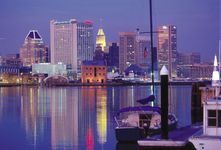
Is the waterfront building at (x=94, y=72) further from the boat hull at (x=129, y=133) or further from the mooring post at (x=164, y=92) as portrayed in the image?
the mooring post at (x=164, y=92)

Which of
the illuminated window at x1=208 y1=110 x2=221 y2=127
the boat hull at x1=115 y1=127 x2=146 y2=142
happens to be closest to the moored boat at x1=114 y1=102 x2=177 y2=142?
the boat hull at x1=115 y1=127 x2=146 y2=142

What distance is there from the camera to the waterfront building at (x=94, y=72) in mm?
180250

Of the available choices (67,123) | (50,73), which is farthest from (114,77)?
(67,123)

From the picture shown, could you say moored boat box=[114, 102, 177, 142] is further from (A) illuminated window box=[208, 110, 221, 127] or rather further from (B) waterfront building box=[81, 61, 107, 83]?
(B) waterfront building box=[81, 61, 107, 83]

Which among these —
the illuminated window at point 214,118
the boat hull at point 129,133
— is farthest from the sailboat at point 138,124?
the illuminated window at point 214,118

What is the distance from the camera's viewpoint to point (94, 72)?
18025cm

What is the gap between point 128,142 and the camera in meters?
24.2

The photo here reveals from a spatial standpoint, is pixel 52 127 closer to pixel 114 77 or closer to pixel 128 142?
pixel 128 142

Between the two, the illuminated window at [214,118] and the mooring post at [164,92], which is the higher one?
the mooring post at [164,92]

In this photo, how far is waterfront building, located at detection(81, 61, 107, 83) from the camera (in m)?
180

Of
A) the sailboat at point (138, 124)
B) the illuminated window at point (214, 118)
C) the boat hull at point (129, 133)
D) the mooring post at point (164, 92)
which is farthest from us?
the sailboat at point (138, 124)

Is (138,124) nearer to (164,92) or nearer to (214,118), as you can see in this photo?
(214,118)

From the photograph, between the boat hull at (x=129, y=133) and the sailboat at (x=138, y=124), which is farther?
the sailboat at (x=138, y=124)

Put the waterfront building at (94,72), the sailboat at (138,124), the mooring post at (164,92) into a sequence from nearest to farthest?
the mooring post at (164,92) < the sailboat at (138,124) < the waterfront building at (94,72)
